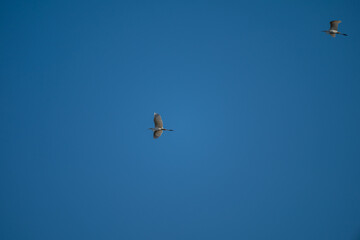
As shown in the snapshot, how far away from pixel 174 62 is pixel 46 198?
4.07 m

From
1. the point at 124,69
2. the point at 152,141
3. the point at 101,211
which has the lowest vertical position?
the point at 101,211

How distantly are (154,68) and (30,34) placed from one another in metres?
2.64

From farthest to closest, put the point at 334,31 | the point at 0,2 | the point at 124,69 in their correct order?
the point at 124,69 → the point at 0,2 → the point at 334,31

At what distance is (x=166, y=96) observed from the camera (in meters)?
6.62

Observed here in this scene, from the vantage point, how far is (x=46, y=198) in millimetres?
6469

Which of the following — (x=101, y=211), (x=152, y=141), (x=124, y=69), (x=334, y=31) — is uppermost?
(x=334, y=31)

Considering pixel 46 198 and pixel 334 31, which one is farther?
pixel 46 198

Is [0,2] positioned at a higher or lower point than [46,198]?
higher

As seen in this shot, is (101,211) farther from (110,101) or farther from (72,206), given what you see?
(110,101)

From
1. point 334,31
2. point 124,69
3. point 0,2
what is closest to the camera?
point 334,31

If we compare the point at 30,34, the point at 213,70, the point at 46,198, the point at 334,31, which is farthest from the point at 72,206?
the point at 334,31

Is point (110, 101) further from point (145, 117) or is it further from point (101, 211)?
point (101, 211)

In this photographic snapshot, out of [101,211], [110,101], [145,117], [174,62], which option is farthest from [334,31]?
[101,211]

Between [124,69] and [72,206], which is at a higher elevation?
[124,69]
